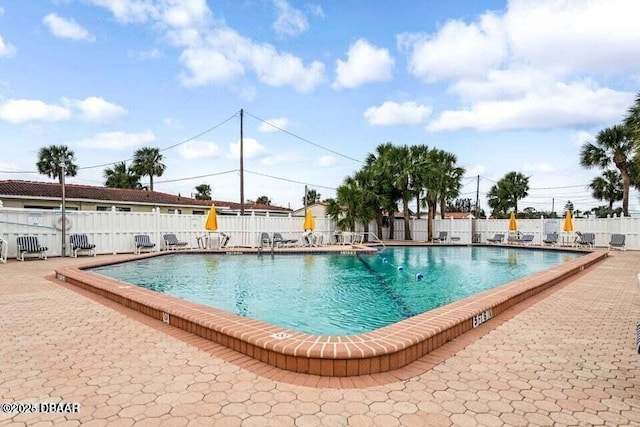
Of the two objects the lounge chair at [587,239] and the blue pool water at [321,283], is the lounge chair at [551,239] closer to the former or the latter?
the lounge chair at [587,239]

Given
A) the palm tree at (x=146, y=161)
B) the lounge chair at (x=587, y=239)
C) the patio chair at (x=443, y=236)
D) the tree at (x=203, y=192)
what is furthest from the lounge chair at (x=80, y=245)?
the tree at (x=203, y=192)

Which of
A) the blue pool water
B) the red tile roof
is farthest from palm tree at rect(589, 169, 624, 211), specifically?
the red tile roof

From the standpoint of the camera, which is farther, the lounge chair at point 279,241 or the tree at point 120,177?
the tree at point 120,177

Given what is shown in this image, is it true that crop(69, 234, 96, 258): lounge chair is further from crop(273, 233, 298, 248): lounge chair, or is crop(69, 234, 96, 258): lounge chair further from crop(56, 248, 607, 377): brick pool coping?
crop(56, 248, 607, 377): brick pool coping

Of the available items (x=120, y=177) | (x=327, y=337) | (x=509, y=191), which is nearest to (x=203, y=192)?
(x=120, y=177)

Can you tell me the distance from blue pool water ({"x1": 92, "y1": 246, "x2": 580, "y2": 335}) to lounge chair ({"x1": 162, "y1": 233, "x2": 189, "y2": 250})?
1.37 m

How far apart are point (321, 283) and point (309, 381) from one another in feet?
21.0

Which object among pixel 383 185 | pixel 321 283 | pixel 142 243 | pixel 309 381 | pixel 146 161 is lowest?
pixel 321 283

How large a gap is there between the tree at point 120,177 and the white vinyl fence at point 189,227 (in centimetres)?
2380

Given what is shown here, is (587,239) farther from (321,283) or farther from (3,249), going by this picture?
(3,249)

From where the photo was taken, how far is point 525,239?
2284cm

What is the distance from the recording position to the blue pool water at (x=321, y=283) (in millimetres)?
6602

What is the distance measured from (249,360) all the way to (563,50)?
504 inches

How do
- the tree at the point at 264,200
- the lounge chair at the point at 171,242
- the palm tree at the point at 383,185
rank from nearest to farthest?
the lounge chair at the point at 171,242 < the palm tree at the point at 383,185 < the tree at the point at 264,200
